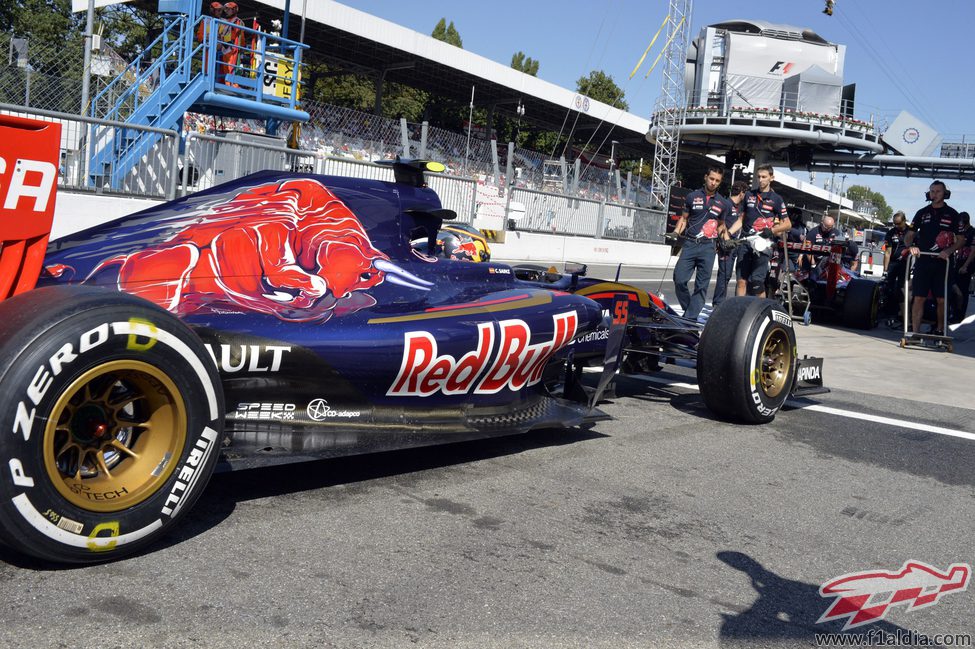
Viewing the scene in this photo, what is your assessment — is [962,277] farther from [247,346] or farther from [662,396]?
[247,346]

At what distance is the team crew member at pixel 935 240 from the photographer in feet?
35.8

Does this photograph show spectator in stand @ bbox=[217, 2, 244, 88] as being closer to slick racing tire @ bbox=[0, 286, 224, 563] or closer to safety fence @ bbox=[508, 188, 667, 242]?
safety fence @ bbox=[508, 188, 667, 242]

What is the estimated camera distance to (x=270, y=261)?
13.2 ft

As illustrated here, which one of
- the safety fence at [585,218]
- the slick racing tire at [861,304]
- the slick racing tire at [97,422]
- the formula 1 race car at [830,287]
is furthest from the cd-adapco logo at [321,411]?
the safety fence at [585,218]

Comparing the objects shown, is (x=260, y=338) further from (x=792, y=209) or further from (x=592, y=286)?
(x=792, y=209)

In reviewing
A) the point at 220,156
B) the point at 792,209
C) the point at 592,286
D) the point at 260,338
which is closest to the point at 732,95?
the point at 792,209

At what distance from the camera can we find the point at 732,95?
48312 millimetres

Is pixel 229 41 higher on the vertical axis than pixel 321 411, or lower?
higher

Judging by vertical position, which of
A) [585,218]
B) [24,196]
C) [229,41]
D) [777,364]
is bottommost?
[777,364]

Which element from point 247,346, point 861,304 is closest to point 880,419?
point 247,346

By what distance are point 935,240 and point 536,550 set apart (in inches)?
377

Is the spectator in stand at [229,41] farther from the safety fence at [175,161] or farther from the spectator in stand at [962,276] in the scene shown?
the spectator in stand at [962,276]

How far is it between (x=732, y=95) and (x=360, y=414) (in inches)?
1897

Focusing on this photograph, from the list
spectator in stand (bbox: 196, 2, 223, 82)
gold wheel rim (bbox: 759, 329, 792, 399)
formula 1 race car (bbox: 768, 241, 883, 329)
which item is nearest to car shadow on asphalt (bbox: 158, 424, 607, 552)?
gold wheel rim (bbox: 759, 329, 792, 399)
